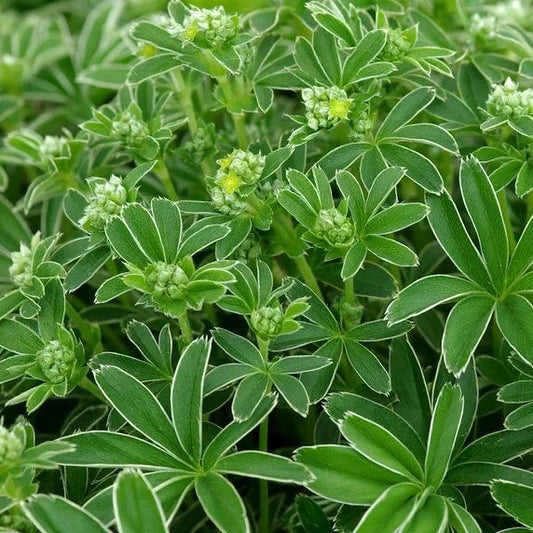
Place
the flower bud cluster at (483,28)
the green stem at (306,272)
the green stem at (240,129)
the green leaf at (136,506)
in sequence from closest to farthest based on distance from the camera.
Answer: the green leaf at (136,506)
the green stem at (306,272)
the green stem at (240,129)
the flower bud cluster at (483,28)

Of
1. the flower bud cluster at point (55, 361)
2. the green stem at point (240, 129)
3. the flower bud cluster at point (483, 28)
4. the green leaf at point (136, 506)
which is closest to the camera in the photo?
the green leaf at point (136, 506)

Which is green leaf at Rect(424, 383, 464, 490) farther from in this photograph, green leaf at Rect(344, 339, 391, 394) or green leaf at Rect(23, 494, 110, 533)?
green leaf at Rect(23, 494, 110, 533)

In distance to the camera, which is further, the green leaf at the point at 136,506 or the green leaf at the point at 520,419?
the green leaf at the point at 520,419

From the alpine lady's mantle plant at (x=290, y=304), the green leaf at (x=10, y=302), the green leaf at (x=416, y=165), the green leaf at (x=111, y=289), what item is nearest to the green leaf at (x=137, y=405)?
the alpine lady's mantle plant at (x=290, y=304)

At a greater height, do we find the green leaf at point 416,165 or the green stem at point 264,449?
the green leaf at point 416,165

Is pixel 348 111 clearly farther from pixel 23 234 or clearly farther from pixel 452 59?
pixel 23 234

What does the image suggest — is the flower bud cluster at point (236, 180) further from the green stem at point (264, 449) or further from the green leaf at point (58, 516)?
the green leaf at point (58, 516)
